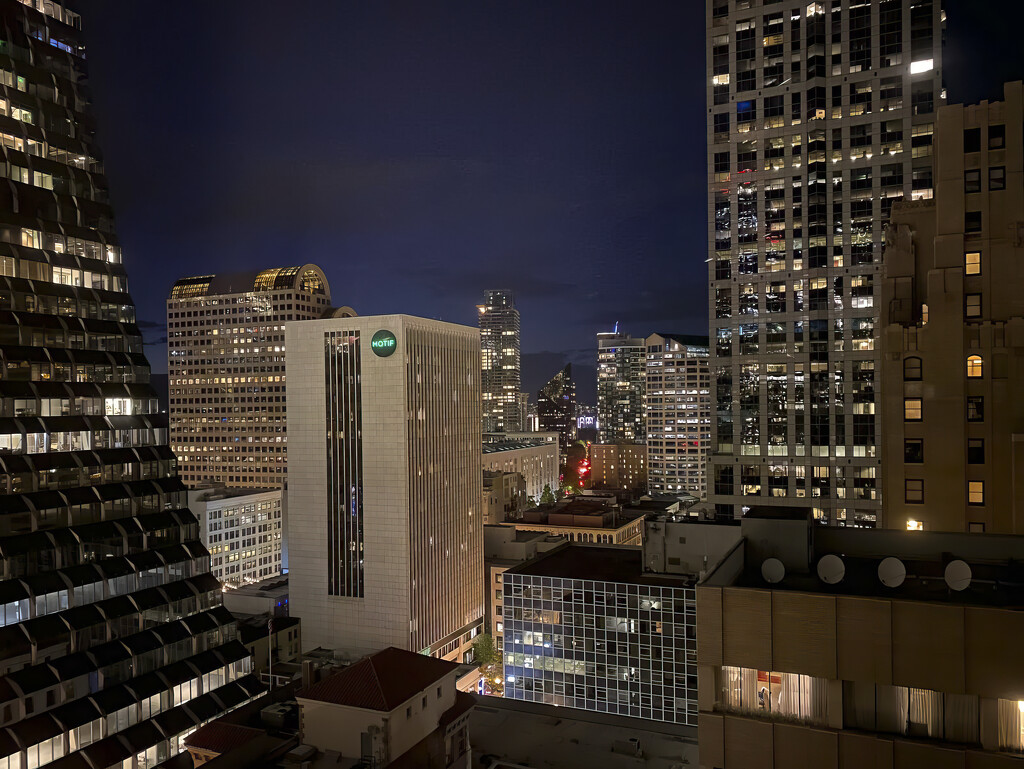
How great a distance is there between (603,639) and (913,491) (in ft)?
134

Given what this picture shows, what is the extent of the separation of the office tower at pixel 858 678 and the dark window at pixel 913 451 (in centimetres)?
2609

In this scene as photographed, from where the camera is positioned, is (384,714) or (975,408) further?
(975,408)

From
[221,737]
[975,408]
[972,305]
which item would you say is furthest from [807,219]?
[221,737]

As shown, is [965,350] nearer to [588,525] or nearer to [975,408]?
A: [975,408]

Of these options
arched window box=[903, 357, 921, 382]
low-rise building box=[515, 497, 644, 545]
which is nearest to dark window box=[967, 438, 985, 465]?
arched window box=[903, 357, 921, 382]

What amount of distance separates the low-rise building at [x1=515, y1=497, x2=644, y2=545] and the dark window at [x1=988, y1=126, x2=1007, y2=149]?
105 meters

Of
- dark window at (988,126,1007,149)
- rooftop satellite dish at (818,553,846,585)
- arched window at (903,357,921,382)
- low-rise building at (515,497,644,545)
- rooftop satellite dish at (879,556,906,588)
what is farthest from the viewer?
low-rise building at (515,497,644,545)

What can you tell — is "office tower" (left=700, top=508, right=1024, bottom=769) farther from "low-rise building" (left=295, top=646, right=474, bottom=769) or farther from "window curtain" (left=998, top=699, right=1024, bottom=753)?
"low-rise building" (left=295, top=646, right=474, bottom=769)

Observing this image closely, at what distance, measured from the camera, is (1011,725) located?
1708 cm

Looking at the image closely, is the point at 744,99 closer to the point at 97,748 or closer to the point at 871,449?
the point at 871,449

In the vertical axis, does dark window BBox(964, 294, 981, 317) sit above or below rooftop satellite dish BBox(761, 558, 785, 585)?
above

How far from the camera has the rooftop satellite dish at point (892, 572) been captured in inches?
817

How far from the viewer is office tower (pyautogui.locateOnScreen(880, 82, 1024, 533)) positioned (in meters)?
40.7

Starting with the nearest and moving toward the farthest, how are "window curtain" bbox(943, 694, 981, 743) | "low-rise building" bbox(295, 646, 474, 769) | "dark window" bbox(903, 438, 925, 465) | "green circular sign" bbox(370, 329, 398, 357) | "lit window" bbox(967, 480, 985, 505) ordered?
"window curtain" bbox(943, 694, 981, 743) → "low-rise building" bbox(295, 646, 474, 769) → "lit window" bbox(967, 480, 985, 505) → "dark window" bbox(903, 438, 925, 465) → "green circular sign" bbox(370, 329, 398, 357)
